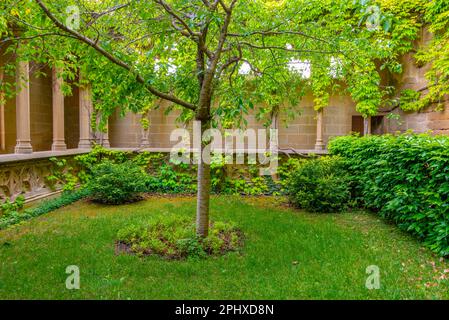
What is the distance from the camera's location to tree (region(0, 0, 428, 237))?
3612mm

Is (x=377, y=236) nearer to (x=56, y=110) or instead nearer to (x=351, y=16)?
(x=351, y=16)

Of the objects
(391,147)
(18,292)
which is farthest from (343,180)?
(18,292)

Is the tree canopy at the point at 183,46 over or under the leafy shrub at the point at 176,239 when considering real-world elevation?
over

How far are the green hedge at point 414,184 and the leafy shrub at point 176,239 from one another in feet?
8.14

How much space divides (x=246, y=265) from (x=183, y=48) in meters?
3.40

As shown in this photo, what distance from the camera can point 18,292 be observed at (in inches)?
119

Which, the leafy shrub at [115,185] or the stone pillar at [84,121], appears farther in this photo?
the stone pillar at [84,121]

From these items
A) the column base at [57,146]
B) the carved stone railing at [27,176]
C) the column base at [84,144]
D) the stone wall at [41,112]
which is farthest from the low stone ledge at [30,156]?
the stone wall at [41,112]

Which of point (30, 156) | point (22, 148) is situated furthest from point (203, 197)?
point (22, 148)

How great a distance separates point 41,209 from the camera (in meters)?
6.35

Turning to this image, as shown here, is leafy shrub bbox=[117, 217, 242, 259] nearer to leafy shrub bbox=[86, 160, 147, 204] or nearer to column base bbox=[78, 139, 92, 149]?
leafy shrub bbox=[86, 160, 147, 204]

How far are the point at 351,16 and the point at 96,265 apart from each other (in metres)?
8.96

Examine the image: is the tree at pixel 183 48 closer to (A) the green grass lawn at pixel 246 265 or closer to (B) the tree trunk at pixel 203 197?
(B) the tree trunk at pixel 203 197

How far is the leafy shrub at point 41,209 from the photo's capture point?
563cm
